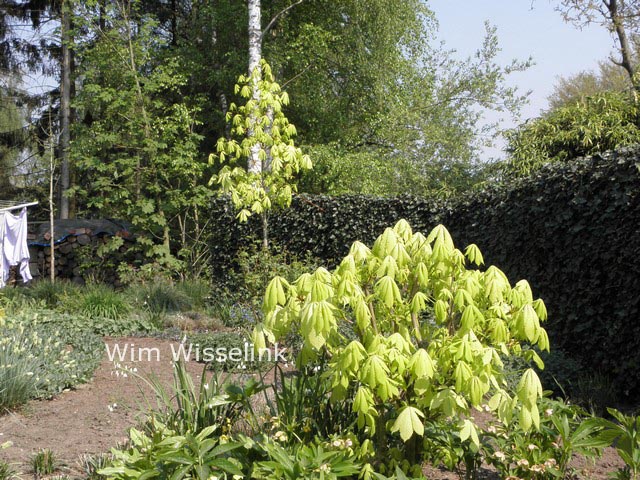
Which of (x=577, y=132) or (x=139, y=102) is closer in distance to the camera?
(x=577, y=132)

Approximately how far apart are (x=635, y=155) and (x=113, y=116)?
11939mm

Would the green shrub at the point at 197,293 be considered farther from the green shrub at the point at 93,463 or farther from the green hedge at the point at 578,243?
the green shrub at the point at 93,463

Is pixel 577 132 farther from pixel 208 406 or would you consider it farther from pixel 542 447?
pixel 208 406

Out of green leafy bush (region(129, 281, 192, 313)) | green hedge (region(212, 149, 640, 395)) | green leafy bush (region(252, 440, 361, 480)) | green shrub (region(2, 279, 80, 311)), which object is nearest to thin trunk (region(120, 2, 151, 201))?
green shrub (region(2, 279, 80, 311))

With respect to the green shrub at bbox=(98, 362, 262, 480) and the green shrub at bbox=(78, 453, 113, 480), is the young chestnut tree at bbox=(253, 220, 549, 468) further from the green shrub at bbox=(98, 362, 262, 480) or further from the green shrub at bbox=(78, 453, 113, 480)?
the green shrub at bbox=(78, 453, 113, 480)

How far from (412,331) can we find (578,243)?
298 cm

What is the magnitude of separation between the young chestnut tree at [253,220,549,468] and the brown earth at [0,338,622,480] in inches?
32.2

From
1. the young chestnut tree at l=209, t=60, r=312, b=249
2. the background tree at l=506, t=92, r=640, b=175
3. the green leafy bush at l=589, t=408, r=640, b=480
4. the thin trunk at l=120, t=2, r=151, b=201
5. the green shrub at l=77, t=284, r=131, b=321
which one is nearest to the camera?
the green leafy bush at l=589, t=408, r=640, b=480

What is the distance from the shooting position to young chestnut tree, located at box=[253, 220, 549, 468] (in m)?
2.73

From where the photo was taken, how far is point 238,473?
2865 mm

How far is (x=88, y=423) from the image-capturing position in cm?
486

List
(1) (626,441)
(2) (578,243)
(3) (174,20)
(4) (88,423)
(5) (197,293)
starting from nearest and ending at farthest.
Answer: (1) (626,441) → (4) (88,423) → (2) (578,243) → (5) (197,293) → (3) (174,20)

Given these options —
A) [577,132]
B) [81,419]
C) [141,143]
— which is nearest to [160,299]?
[81,419]

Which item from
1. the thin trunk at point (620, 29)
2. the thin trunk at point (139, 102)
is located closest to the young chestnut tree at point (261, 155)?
the thin trunk at point (139, 102)
